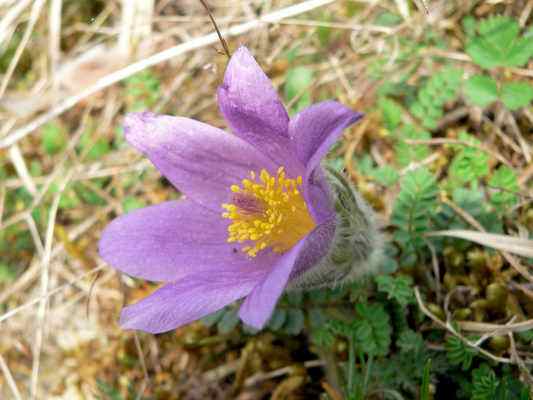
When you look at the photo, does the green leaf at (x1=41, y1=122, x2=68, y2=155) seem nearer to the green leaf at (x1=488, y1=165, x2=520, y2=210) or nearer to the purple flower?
the purple flower

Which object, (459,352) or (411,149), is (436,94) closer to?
(411,149)

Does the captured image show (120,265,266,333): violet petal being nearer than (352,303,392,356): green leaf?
Yes

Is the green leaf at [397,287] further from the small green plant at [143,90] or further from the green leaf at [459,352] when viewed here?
the small green plant at [143,90]

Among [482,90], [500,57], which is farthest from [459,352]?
[500,57]

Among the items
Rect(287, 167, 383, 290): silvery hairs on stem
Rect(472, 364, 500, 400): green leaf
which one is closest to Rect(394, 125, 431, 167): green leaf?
Rect(287, 167, 383, 290): silvery hairs on stem

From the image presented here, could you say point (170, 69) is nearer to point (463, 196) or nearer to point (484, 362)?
point (463, 196)

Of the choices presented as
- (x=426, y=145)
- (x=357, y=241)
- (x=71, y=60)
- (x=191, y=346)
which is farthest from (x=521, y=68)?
(x=71, y=60)

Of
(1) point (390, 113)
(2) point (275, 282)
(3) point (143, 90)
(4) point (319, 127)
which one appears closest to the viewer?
(2) point (275, 282)

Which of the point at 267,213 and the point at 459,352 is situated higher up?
the point at 267,213
